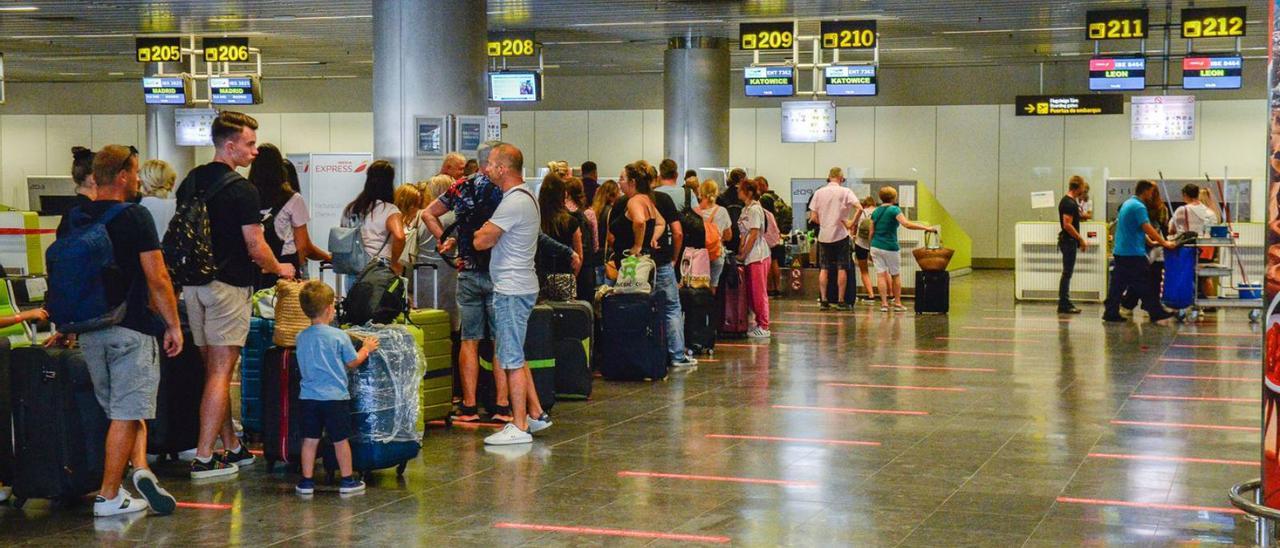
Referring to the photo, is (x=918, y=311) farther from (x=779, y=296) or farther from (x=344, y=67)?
(x=344, y=67)

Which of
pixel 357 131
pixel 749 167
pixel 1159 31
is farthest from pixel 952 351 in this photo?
pixel 357 131

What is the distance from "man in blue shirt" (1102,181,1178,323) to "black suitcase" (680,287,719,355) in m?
5.61

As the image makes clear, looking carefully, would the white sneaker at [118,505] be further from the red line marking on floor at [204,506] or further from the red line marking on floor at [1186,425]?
the red line marking on floor at [1186,425]

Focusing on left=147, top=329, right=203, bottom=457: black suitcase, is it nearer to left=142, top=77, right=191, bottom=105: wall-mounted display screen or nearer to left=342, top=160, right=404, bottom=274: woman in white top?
left=342, top=160, right=404, bottom=274: woman in white top

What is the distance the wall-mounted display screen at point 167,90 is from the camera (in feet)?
76.7

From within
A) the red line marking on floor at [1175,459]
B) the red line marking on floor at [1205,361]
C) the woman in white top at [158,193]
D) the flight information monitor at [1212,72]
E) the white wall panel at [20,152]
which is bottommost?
the red line marking on floor at [1205,361]

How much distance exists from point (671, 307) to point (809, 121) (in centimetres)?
1185

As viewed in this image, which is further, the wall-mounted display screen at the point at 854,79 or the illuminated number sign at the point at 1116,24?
the wall-mounted display screen at the point at 854,79

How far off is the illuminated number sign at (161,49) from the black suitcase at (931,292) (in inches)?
454

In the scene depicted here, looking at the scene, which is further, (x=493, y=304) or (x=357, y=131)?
(x=357, y=131)

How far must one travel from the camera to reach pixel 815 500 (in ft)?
22.2

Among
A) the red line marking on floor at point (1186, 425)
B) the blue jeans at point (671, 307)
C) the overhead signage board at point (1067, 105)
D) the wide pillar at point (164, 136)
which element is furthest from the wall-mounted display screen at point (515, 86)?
the red line marking on floor at point (1186, 425)

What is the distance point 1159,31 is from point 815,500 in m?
16.6

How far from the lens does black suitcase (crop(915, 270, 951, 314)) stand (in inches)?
687
